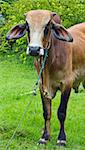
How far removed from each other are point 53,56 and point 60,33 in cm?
34

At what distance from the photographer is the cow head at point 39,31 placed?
6457 millimetres

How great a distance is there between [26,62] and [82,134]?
10.8 m

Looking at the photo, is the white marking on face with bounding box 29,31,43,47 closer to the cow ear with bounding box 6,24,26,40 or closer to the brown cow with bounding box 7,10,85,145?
the brown cow with bounding box 7,10,85,145

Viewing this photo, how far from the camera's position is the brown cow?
6.74 m

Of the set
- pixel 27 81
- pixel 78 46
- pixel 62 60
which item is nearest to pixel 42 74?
pixel 62 60

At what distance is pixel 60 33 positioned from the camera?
23.4 ft

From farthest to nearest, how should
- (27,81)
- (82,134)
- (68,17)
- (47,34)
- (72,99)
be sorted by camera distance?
(68,17) → (27,81) → (72,99) → (82,134) → (47,34)

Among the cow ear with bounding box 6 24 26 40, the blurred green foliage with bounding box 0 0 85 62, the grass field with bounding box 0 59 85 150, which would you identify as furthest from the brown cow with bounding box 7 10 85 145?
the blurred green foliage with bounding box 0 0 85 62

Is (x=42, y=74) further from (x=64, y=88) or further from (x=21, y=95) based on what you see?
(x=21, y=95)

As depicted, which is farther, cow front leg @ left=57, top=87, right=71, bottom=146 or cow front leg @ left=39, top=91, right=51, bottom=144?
cow front leg @ left=39, top=91, right=51, bottom=144

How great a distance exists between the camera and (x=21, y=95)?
1103cm

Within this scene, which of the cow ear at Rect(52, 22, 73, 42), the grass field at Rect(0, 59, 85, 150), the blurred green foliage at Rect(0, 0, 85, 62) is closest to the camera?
the cow ear at Rect(52, 22, 73, 42)

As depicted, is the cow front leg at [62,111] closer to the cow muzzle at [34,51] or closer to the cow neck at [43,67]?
the cow neck at [43,67]

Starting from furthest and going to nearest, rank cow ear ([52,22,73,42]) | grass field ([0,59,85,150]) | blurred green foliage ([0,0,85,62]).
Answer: blurred green foliage ([0,0,85,62]) < grass field ([0,59,85,150]) < cow ear ([52,22,73,42])
